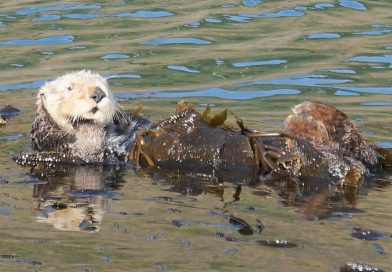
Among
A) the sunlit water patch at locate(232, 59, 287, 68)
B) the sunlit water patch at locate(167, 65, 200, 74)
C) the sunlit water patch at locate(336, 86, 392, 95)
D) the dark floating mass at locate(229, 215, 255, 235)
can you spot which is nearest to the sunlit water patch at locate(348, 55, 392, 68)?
the sunlit water patch at locate(232, 59, 287, 68)

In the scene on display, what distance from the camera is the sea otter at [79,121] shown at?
7.10 m

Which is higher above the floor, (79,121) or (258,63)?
(79,121)

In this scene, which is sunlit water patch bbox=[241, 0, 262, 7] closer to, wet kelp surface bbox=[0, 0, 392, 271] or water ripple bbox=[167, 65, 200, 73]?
wet kelp surface bbox=[0, 0, 392, 271]

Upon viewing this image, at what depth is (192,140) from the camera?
700 cm

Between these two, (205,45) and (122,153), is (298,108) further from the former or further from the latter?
(205,45)

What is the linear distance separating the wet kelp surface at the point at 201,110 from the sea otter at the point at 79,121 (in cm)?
22

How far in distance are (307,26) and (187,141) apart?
5968 mm

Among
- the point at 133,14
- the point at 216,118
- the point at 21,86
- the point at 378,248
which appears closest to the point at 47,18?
the point at 133,14

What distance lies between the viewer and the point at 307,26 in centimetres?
1266

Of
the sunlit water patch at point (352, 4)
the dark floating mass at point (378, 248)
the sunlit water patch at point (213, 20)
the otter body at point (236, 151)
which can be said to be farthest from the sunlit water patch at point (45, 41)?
the dark floating mass at point (378, 248)

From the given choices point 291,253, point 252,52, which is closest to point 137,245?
point 291,253

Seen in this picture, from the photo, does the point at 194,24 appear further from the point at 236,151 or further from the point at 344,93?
the point at 236,151

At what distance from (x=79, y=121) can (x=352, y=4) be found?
7.31 metres

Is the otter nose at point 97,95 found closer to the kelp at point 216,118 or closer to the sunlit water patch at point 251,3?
the kelp at point 216,118
